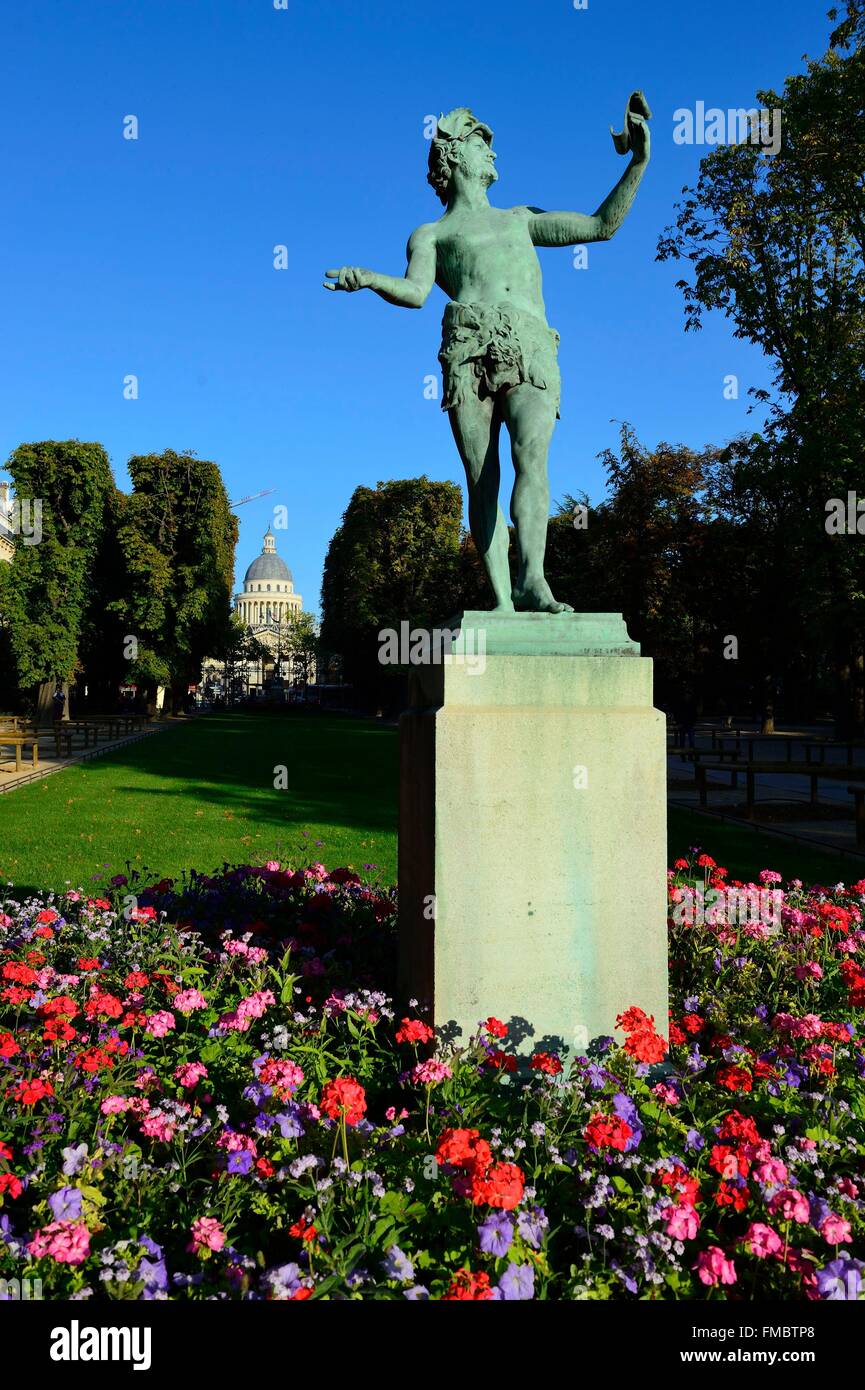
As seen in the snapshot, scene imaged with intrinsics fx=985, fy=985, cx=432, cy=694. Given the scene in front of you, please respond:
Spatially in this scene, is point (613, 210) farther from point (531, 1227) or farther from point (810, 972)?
point (531, 1227)

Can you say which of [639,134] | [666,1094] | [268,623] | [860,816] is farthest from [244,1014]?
[268,623]

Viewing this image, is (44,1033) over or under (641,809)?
under

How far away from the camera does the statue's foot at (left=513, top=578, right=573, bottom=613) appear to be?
3906 mm

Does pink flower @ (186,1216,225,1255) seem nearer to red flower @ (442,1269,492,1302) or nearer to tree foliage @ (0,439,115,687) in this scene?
red flower @ (442,1269,492,1302)

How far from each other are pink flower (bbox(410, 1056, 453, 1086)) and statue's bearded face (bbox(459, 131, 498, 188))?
3.64 metres

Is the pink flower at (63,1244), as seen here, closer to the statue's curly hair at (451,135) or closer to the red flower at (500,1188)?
the red flower at (500,1188)

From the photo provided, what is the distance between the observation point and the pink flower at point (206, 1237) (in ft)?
7.64

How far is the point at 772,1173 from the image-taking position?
8.36 ft

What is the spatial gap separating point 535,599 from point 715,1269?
2456mm

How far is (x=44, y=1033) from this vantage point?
3.30 metres

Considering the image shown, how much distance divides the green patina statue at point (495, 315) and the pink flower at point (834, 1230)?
2211 millimetres
